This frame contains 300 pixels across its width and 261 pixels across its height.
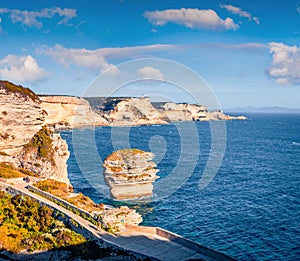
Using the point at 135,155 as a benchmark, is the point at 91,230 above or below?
below

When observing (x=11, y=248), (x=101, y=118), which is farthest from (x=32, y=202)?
(x=101, y=118)

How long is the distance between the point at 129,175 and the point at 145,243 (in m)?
23.2

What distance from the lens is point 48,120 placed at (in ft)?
452

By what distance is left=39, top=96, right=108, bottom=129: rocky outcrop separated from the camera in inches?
5183

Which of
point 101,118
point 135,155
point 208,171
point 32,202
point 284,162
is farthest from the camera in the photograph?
point 101,118

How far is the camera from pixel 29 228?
2775 cm

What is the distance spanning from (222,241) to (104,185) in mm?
25217

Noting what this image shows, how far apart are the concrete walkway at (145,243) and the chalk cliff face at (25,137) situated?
22.0 metres

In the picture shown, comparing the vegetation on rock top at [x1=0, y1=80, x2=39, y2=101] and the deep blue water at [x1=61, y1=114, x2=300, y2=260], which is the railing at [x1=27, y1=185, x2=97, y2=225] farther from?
the vegetation on rock top at [x1=0, y1=80, x2=39, y2=101]

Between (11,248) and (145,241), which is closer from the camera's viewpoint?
(11,248)

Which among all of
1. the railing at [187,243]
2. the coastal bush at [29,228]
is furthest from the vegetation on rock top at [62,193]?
the railing at [187,243]

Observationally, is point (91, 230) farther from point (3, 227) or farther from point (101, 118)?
point (101, 118)

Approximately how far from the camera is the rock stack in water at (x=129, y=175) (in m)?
50.7

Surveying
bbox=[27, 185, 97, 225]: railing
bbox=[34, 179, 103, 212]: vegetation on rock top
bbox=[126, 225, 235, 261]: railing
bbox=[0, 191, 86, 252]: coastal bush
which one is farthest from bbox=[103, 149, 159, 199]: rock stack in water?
bbox=[0, 191, 86, 252]: coastal bush
